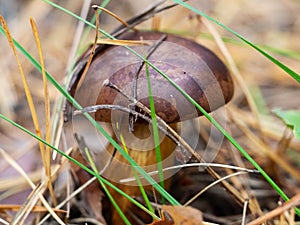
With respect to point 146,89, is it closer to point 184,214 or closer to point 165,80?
point 165,80

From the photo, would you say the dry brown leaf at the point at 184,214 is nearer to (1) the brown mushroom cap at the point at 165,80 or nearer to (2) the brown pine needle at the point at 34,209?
(1) the brown mushroom cap at the point at 165,80

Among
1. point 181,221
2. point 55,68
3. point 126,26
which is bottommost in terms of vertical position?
point 181,221

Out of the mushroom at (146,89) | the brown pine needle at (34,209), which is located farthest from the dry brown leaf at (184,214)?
the brown pine needle at (34,209)

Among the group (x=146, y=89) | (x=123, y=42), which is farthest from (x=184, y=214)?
(x=123, y=42)

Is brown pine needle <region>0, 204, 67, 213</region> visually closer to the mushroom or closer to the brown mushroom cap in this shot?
the mushroom

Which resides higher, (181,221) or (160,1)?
(160,1)

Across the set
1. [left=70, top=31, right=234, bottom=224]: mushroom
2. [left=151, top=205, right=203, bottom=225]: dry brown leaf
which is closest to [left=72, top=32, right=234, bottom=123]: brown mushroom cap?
[left=70, top=31, right=234, bottom=224]: mushroom

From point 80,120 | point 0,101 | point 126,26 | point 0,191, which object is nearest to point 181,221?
point 126,26

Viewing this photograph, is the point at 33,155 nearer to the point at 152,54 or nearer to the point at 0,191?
the point at 0,191
